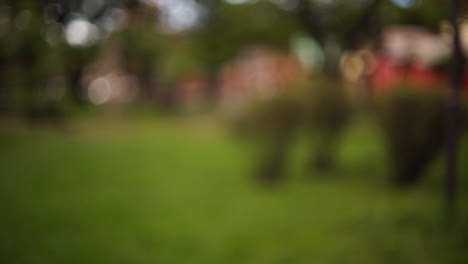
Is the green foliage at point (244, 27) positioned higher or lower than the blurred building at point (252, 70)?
higher

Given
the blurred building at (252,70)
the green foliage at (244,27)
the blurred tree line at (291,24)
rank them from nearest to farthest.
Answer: the blurred tree line at (291,24) < the green foliage at (244,27) < the blurred building at (252,70)

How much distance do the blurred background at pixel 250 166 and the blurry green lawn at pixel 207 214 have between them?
2 cm

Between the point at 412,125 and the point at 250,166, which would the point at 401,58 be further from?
the point at 250,166

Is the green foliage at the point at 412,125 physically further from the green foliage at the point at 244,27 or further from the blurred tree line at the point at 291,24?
the green foliage at the point at 244,27

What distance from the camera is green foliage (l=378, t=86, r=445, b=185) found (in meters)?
5.23

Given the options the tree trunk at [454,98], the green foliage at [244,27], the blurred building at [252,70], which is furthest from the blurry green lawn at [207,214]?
the blurred building at [252,70]

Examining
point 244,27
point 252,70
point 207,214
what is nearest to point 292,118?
point 207,214

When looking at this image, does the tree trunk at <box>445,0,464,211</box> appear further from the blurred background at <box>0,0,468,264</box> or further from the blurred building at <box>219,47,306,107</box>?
the blurred building at <box>219,47,306,107</box>

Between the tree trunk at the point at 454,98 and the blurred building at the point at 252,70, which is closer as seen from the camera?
the tree trunk at the point at 454,98

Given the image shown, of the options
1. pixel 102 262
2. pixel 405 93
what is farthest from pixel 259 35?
pixel 102 262

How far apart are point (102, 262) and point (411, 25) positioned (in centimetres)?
975

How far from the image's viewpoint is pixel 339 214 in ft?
15.5

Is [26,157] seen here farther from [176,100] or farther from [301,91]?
[176,100]

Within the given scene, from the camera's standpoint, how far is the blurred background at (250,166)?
3.83 m
